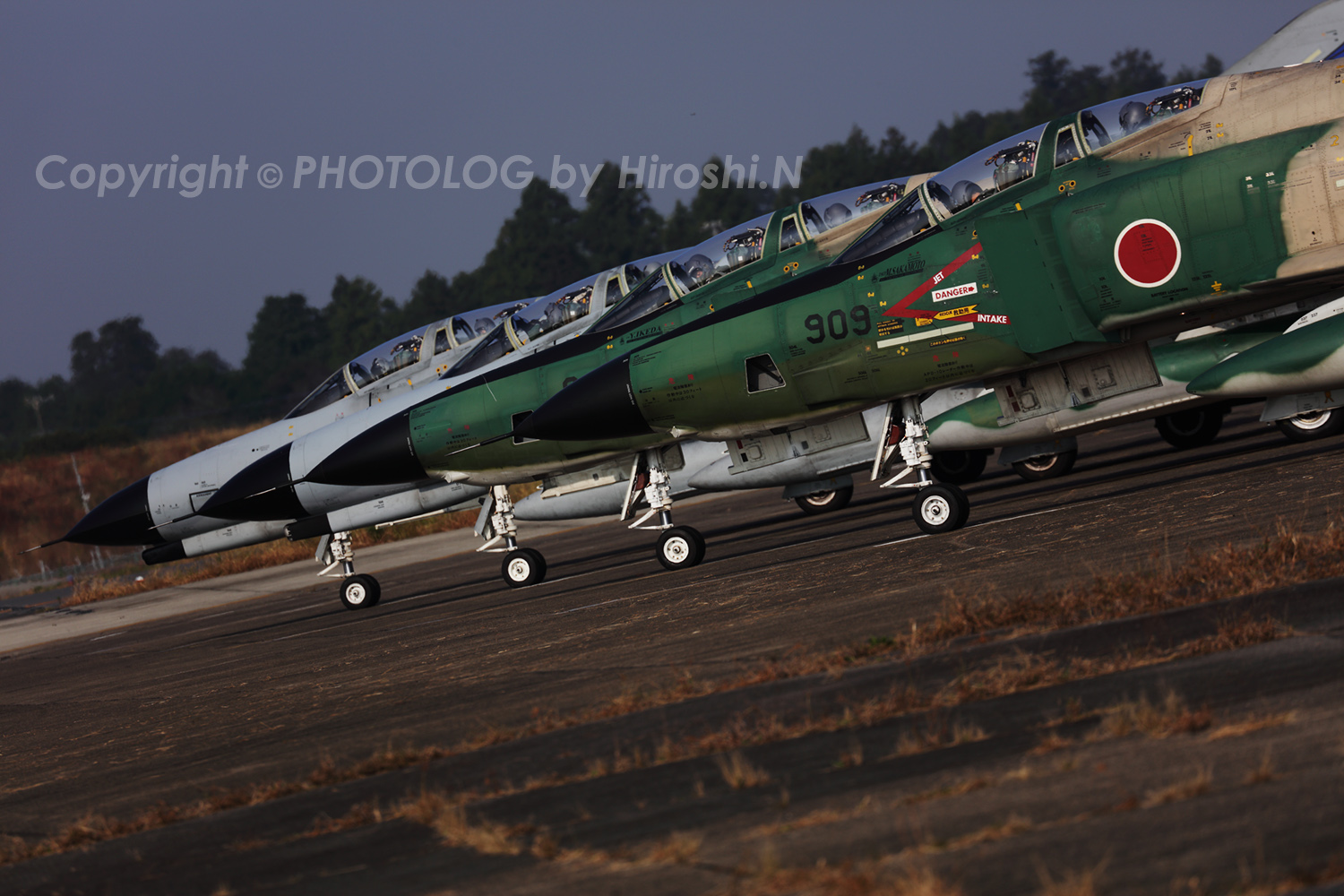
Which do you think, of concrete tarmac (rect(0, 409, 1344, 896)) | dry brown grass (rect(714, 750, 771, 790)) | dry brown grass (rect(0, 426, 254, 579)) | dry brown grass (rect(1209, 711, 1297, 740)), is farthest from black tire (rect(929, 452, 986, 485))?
dry brown grass (rect(0, 426, 254, 579))

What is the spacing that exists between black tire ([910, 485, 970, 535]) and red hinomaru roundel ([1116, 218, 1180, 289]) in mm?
2895

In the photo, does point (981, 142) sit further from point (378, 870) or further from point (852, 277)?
point (378, 870)

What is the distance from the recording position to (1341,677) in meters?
5.97

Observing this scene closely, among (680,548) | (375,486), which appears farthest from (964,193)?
(375,486)

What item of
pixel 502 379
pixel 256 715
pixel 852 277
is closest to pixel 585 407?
pixel 502 379

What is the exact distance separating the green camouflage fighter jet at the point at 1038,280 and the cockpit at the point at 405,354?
17.8ft

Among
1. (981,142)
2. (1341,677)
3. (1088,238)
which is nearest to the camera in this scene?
(1341,677)

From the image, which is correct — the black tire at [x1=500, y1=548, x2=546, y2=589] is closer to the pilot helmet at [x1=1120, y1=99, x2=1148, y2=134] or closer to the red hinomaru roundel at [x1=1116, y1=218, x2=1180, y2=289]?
the red hinomaru roundel at [x1=1116, y1=218, x2=1180, y2=289]

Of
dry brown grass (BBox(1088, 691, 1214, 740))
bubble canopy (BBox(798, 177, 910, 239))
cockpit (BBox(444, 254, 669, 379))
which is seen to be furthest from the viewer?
cockpit (BBox(444, 254, 669, 379))

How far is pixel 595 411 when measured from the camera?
1553 cm

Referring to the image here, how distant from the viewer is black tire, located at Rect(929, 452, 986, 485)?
19906 mm

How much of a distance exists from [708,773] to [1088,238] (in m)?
8.93

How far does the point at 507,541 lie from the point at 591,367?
363 centimetres

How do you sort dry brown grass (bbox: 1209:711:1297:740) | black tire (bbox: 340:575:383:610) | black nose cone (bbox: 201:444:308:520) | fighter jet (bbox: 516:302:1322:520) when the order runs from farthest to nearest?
black tire (bbox: 340:575:383:610), black nose cone (bbox: 201:444:308:520), fighter jet (bbox: 516:302:1322:520), dry brown grass (bbox: 1209:711:1297:740)
